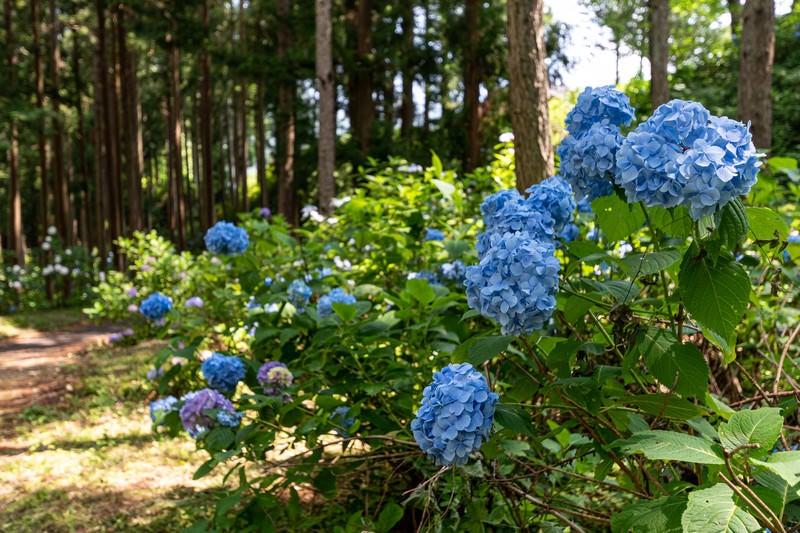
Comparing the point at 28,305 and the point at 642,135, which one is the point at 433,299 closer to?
the point at 642,135

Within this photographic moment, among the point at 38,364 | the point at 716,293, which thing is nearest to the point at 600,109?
the point at 716,293

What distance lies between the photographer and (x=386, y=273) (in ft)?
9.82

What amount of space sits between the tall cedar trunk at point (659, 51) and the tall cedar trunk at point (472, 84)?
4.47 metres

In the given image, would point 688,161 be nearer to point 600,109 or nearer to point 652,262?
point 652,262

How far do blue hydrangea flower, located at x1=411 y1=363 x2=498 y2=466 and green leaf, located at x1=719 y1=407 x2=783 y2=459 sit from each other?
44cm

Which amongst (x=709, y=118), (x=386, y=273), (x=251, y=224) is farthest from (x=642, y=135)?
(x=251, y=224)

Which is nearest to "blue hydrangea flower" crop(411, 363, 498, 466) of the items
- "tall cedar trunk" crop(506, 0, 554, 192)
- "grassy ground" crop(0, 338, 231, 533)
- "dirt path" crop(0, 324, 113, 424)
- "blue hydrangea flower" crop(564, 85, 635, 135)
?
"blue hydrangea flower" crop(564, 85, 635, 135)

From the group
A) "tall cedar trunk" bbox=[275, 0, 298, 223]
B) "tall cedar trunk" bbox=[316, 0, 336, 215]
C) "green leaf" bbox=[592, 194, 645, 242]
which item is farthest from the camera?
"tall cedar trunk" bbox=[275, 0, 298, 223]

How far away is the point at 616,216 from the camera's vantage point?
142 centimetres

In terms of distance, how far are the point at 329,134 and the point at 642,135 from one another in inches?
330

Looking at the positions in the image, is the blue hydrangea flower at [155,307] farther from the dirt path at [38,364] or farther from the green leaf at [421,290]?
the dirt path at [38,364]

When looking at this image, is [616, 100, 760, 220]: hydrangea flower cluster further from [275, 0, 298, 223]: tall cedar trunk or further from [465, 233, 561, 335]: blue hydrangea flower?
[275, 0, 298, 223]: tall cedar trunk

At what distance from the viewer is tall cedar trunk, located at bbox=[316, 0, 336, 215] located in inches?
349

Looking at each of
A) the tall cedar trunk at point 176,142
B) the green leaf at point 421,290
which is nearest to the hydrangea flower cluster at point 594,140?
the green leaf at point 421,290
